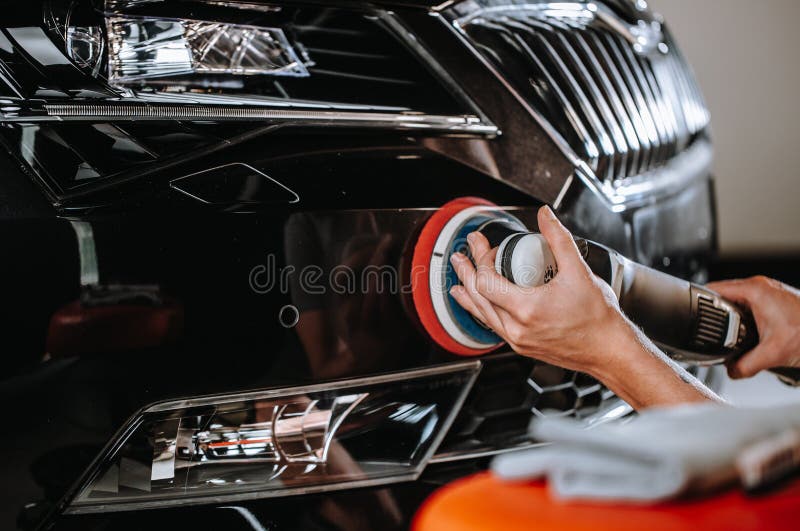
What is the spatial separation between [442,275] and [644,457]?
1.56 feet

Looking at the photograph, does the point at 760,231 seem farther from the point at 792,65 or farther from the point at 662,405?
the point at 662,405

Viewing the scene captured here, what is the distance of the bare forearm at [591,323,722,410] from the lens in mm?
771

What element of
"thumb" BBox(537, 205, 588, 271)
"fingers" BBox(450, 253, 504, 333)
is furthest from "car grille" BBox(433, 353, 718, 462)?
"thumb" BBox(537, 205, 588, 271)

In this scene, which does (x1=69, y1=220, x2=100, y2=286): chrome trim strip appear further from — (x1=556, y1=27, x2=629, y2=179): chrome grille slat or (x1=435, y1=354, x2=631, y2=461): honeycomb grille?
(x1=556, y1=27, x2=629, y2=179): chrome grille slat

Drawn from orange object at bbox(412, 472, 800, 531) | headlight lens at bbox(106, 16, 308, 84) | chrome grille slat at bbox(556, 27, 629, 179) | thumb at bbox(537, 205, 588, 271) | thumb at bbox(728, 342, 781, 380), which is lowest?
thumb at bbox(728, 342, 781, 380)

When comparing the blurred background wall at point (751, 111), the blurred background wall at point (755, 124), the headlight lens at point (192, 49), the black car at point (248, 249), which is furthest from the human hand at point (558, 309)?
the blurred background wall at point (755, 124)

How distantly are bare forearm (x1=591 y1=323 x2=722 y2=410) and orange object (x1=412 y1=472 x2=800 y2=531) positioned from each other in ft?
1.08

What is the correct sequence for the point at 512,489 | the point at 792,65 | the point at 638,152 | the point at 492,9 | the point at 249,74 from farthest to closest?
1. the point at 792,65
2. the point at 638,152
3. the point at 492,9
4. the point at 249,74
5. the point at 512,489

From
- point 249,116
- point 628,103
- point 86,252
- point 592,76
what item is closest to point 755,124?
point 628,103

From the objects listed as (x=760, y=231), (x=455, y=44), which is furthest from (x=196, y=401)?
(x=760, y=231)

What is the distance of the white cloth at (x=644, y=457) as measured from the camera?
0.41m

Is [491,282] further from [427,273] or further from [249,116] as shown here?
[249,116]

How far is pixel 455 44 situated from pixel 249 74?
0.28 metres

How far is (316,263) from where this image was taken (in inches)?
32.5
